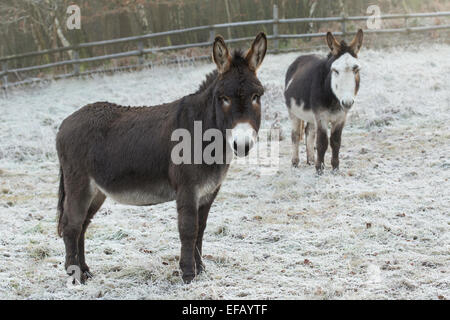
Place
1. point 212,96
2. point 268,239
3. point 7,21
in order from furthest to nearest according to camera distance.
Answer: point 7,21
point 268,239
point 212,96

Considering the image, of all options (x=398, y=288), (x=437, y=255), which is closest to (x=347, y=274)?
(x=398, y=288)

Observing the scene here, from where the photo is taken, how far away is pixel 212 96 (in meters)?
4.41

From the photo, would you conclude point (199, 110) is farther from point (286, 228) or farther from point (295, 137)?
point (295, 137)

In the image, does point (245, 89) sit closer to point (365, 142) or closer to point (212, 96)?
point (212, 96)

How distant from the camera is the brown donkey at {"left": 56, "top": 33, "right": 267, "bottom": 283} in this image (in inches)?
167

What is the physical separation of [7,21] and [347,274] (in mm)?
17121

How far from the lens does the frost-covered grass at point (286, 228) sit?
4488 mm

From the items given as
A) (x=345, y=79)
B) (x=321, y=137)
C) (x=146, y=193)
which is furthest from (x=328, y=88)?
(x=146, y=193)

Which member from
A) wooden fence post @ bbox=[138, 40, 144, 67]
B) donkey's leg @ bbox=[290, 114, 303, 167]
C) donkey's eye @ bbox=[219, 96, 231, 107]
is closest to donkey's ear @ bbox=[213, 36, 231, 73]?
donkey's eye @ bbox=[219, 96, 231, 107]

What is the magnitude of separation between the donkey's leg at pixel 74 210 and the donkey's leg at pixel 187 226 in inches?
34.0

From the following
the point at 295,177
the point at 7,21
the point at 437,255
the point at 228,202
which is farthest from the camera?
the point at 7,21

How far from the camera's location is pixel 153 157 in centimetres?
448

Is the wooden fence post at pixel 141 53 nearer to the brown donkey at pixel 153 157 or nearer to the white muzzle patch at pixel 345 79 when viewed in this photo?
the white muzzle patch at pixel 345 79

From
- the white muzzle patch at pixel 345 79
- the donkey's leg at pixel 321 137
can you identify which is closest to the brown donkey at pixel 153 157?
the white muzzle patch at pixel 345 79
